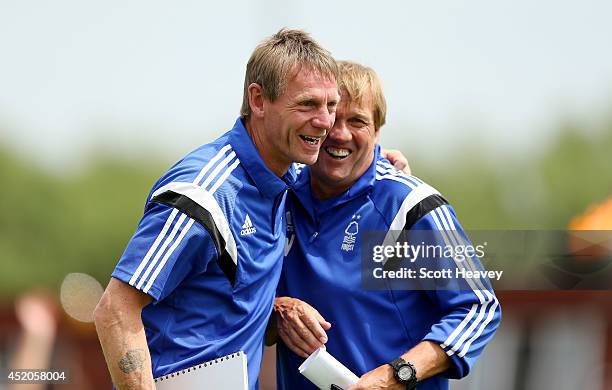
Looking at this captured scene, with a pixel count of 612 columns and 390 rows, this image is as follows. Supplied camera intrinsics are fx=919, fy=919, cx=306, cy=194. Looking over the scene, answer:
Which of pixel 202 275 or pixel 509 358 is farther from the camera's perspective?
pixel 509 358

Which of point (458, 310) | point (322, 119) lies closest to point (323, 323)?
point (458, 310)

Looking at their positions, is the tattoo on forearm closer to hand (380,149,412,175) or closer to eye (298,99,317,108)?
eye (298,99,317,108)

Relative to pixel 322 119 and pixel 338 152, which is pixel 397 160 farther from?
pixel 322 119

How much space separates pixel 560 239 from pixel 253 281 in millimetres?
3640

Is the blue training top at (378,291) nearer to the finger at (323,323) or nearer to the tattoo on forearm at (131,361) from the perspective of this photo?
the finger at (323,323)

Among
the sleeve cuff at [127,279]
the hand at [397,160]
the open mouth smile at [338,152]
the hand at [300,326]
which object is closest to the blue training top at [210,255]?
the sleeve cuff at [127,279]

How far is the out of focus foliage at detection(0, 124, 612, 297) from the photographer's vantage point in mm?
11531

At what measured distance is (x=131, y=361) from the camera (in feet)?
8.59

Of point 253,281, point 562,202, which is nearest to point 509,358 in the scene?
point 253,281

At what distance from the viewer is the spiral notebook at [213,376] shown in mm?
2779

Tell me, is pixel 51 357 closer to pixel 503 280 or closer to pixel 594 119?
pixel 503 280

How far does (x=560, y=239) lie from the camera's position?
19.8 ft

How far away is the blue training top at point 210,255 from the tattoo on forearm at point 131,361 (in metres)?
0.15

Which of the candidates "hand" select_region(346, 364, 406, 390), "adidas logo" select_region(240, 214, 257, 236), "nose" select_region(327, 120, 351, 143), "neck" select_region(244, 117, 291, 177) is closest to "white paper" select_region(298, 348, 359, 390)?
"hand" select_region(346, 364, 406, 390)
